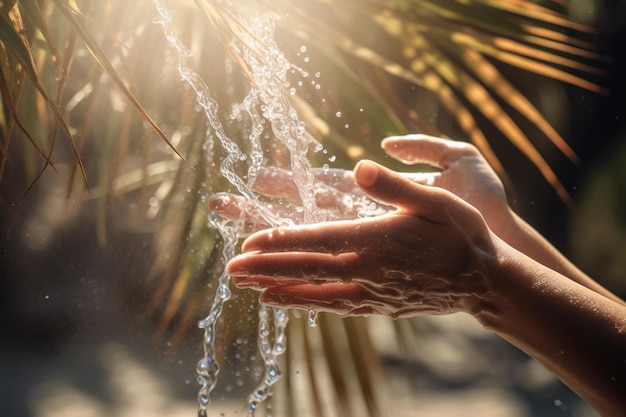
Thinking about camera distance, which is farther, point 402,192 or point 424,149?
point 424,149

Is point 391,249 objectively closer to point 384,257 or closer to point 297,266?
point 384,257

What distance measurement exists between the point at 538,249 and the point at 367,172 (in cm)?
61

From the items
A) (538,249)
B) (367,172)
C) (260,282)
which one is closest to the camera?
(367,172)

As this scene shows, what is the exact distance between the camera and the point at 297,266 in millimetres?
853

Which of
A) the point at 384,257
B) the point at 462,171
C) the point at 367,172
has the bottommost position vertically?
the point at 462,171

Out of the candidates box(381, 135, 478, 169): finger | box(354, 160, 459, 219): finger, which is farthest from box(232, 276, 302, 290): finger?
box(381, 135, 478, 169): finger

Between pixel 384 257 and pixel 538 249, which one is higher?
pixel 384 257

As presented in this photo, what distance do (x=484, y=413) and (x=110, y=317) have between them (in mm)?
1968

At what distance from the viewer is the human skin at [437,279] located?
85 centimetres

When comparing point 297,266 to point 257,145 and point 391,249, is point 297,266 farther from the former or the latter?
point 257,145

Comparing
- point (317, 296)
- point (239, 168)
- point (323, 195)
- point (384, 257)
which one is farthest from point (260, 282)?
point (239, 168)

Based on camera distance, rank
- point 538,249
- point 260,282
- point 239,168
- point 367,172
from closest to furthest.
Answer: point 367,172 < point 260,282 < point 538,249 < point 239,168

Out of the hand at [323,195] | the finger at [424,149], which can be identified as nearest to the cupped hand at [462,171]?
the finger at [424,149]

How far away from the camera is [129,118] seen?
5.17 feet
